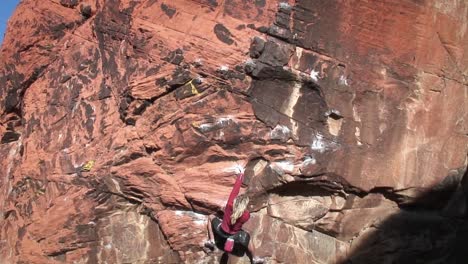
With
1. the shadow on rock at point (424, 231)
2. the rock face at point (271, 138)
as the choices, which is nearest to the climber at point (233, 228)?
the rock face at point (271, 138)

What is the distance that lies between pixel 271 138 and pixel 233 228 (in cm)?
79

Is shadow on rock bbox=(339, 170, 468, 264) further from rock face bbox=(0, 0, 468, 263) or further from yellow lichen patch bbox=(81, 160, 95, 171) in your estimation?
yellow lichen patch bbox=(81, 160, 95, 171)

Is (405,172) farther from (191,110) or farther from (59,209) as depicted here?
(59,209)

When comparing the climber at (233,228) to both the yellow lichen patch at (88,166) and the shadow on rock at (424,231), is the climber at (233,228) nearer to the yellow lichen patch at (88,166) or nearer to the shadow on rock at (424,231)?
the shadow on rock at (424,231)

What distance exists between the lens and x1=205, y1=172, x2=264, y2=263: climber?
4016 mm

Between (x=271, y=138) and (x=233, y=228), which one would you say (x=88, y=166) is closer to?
(x=233, y=228)

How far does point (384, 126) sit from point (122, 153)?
2.25 m

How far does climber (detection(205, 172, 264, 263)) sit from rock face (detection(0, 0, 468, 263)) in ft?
0.28

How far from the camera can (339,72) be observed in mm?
4352

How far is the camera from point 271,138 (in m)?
4.20

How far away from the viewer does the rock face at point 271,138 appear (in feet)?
13.8

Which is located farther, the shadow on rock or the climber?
the shadow on rock

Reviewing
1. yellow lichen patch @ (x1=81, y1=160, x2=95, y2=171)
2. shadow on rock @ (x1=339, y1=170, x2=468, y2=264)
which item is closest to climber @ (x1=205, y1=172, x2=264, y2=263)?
shadow on rock @ (x1=339, y1=170, x2=468, y2=264)

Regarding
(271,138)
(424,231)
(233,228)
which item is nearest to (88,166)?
(233,228)
